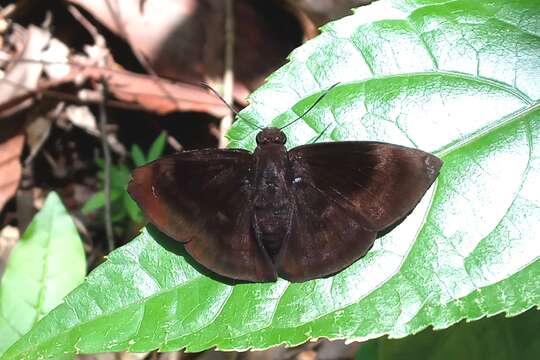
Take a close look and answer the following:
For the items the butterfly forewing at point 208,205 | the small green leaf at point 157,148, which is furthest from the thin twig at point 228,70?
the butterfly forewing at point 208,205

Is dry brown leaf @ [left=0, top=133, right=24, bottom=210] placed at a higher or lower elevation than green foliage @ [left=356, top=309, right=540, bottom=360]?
higher

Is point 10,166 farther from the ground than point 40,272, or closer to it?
farther from the ground

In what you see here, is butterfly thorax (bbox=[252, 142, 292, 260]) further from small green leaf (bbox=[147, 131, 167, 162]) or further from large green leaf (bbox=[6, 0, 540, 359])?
small green leaf (bbox=[147, 131, 167, 162])

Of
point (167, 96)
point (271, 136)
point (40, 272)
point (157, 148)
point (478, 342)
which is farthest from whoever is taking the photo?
point (167, 96)

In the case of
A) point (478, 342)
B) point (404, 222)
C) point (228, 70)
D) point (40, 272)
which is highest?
point (228, 70)

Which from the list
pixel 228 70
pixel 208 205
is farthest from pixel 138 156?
pixel 208 205

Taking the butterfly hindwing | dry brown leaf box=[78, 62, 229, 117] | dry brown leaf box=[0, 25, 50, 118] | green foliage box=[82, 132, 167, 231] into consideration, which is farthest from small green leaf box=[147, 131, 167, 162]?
the butterfly hindwing

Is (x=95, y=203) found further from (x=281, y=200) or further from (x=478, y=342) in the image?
(x=478, y=342)

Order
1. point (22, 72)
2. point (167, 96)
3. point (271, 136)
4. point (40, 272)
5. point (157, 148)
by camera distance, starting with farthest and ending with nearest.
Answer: point (22, 72), point (167, 96), point (157, 148), point (40, 272), point (271, 136)
